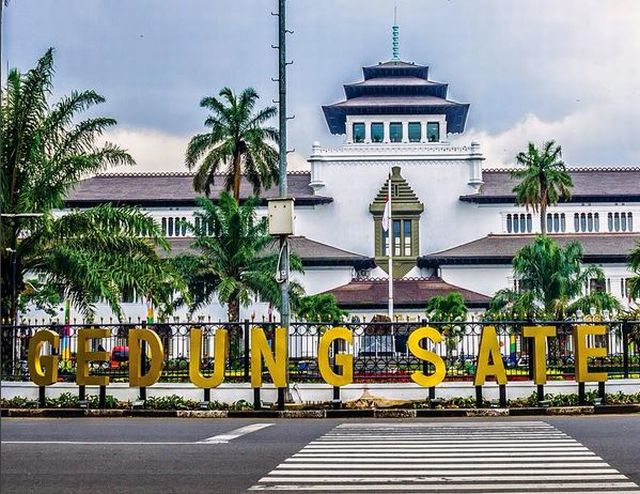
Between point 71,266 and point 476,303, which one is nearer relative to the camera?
point 71,266

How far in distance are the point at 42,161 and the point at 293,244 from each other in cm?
4283

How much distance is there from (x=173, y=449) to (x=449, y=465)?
3.69m

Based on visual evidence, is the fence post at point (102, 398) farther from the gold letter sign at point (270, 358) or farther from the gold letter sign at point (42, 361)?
the gold letter sign at point (270, 358)

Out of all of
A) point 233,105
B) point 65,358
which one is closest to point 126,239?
point 65,358

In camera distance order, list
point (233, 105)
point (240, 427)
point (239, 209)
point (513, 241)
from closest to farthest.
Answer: point (240, 427)
point (239, 209)
point (233, 105)
point (513, 241)

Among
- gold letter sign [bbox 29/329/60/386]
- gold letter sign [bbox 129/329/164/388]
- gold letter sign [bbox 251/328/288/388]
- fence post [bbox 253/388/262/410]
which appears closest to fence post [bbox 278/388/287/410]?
gold letter sign [bbox 251/328/288/388]

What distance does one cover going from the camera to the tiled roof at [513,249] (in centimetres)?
6750

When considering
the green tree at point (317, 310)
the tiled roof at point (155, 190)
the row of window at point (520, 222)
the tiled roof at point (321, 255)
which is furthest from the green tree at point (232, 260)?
the row of window at point (520, 222)

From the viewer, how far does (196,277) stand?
4712 centimetres

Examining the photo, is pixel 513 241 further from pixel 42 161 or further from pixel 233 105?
pixel 42 161

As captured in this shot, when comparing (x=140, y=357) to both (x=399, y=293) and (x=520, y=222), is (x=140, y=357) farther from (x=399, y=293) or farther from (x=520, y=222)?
(x=520, y=222)

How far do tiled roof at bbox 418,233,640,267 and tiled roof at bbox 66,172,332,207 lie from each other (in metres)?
9.22

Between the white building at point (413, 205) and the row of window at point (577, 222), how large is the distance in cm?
7

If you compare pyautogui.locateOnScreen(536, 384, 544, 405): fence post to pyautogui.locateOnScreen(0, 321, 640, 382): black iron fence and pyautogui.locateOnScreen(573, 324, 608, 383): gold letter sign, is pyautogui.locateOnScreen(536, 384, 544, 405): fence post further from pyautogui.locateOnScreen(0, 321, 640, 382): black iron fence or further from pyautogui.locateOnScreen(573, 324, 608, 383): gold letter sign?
pyautogui.locateOnScreen(0, 321, 640, 382): black iron fence
